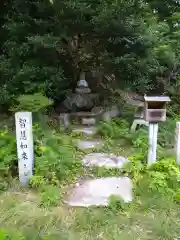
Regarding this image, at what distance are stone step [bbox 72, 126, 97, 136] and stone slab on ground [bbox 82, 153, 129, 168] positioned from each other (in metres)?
1.02

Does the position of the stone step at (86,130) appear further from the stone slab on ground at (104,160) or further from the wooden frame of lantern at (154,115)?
the wooden frame of lantern at (154,115)

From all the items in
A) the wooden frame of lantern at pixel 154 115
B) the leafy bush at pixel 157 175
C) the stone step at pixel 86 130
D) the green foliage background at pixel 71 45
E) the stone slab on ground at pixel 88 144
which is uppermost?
the green foliage background at pixel 71 45

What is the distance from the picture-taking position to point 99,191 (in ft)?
12.4

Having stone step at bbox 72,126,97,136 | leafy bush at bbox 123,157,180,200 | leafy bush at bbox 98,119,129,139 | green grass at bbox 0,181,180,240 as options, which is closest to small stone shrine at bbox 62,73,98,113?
stone step at bbox 72,126,97,136

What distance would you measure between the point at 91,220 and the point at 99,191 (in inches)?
27.1

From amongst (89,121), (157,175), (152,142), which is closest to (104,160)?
(152,142)

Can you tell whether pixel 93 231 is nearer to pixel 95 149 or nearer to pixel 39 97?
pixel 95 149

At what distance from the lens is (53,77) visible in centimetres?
633

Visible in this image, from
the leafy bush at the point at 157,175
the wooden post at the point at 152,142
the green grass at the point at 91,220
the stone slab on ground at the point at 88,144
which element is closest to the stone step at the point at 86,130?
the stone slab on ground at the point at 88,144

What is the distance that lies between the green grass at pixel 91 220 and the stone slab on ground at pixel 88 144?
1.88 meters

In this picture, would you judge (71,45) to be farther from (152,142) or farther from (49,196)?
Answer: (49,196)

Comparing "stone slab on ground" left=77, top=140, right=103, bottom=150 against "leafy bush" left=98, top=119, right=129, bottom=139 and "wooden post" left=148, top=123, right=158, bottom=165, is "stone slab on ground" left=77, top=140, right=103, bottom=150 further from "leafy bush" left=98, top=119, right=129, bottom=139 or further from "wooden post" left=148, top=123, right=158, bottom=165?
"wooden post" left=148, top=123, right=158, bottom=165

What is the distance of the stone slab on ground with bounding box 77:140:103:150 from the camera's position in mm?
5297

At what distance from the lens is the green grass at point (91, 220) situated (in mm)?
2928
